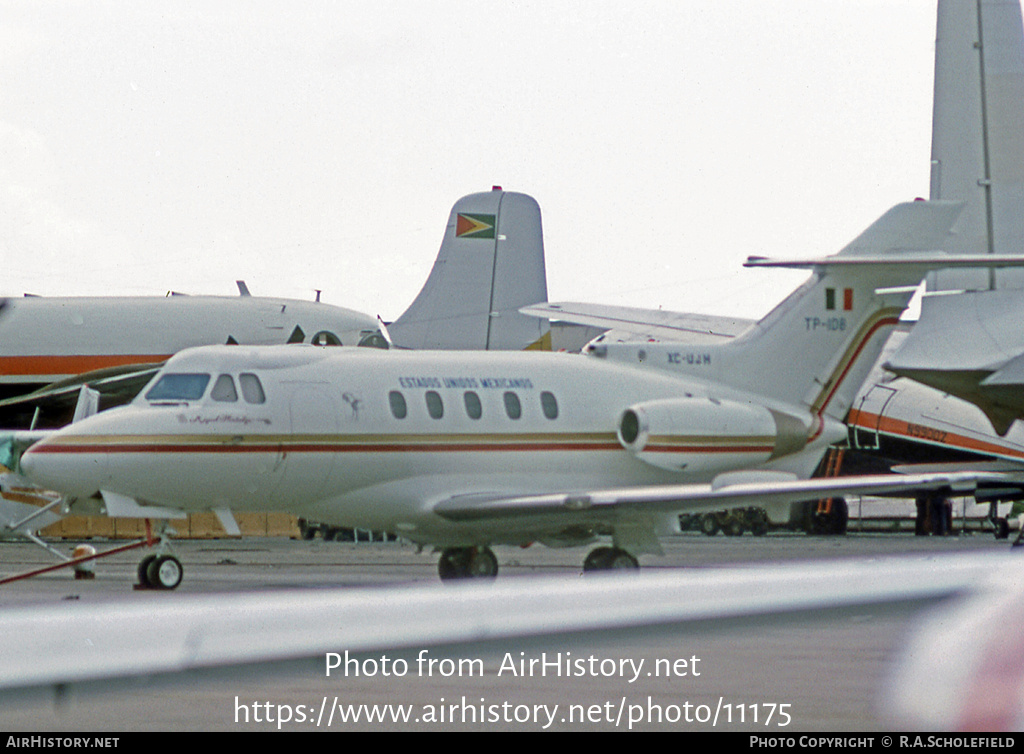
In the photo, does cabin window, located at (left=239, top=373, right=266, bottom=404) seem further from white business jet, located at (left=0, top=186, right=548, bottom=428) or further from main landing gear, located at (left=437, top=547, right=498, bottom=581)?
white business jet, located at (left=0, top=186, right=548, bottom=428)

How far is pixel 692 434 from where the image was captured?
17375 mm

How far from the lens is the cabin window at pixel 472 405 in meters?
17.0

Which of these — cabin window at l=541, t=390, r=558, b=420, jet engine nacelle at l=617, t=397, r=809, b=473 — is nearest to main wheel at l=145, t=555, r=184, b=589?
cabin window at l=541, t=390, r=558, b=420

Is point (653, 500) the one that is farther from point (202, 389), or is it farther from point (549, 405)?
point (202, 389)

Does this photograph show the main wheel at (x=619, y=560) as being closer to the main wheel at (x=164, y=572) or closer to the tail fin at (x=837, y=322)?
the tail fin at (x=837, y=322)

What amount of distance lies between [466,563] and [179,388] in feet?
13.5

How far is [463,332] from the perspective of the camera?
43375mm

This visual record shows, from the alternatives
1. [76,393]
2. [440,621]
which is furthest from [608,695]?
[76,393]

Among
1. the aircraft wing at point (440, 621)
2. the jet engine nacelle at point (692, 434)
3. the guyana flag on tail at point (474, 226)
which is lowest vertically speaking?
the jet engine nacelle at point (692, 434)

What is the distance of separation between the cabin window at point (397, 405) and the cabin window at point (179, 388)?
6.90ft

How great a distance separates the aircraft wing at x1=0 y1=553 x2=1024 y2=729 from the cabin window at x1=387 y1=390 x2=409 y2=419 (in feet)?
44.6

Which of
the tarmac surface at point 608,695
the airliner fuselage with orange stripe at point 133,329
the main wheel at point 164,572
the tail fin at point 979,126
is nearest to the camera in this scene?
the tarmac surface at point 608,695

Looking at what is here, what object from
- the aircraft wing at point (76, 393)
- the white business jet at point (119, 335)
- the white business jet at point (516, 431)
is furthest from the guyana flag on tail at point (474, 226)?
the white business jet at point (516, 431)
